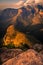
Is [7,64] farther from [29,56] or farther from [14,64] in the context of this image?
[29,56]

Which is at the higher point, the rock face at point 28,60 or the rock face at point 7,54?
the rock face at point 28,60

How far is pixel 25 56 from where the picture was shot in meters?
30.6

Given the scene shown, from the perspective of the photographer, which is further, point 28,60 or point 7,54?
point 7,54

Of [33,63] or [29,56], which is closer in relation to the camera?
[33,63]

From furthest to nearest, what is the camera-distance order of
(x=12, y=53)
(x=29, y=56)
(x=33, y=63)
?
1. (x=12, y=53)
2. (x=29, y=56)
3. (x=33, y=63)

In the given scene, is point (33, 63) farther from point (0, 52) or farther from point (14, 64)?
point (0, 52)

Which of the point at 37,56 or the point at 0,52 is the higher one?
the point at 37,56

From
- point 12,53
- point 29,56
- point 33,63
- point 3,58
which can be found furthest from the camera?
point 12,53

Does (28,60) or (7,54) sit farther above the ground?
(28,60)

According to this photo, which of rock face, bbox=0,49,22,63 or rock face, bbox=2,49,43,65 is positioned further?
rock face, bbox=0,49,22,63

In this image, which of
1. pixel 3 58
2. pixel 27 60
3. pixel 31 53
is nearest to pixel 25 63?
pixel 27 60

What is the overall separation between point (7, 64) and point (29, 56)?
13.6ft

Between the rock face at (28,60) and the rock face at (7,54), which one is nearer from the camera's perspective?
the rock face at (28,60)

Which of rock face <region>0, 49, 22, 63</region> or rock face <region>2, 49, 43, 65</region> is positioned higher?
A: rock face <region>2, 49, 43, 65</region>
